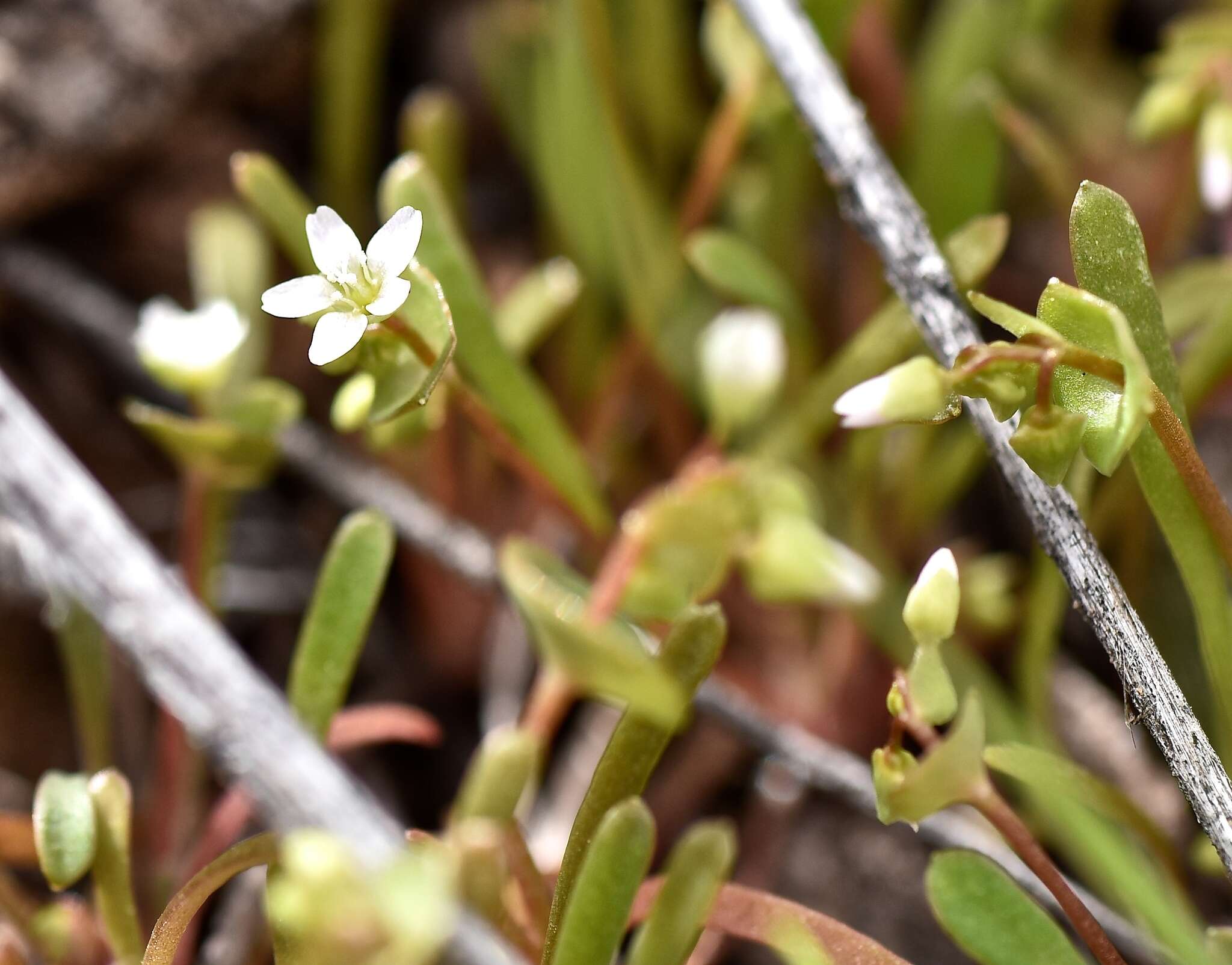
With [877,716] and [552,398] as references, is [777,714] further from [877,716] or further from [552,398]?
[552,398]

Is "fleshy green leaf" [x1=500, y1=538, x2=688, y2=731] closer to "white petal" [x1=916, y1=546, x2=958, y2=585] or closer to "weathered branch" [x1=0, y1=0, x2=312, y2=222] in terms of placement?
"white petal" [x1=916, y1=546, x2=958, y2=585]

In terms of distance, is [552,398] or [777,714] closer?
[777,714]

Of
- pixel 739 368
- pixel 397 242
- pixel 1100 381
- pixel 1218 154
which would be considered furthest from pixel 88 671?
pixel 1218 154

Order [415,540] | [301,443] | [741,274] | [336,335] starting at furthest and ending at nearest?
[301,443] → [415,540] → [741,274] → [336,335]

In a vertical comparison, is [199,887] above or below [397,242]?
below

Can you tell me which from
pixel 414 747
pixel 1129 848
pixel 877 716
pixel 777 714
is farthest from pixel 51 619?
pixel 1129 848

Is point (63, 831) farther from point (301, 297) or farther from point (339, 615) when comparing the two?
point (301, 297)
